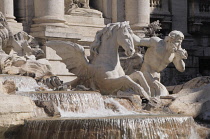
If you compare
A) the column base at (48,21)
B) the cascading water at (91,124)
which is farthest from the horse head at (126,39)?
the column base at (48,21)

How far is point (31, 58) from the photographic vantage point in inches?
859

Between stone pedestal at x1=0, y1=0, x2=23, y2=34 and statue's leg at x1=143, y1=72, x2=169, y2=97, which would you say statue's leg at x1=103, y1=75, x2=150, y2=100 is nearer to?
statue's leg at x1=143, y1=72, x2=169, y2=97

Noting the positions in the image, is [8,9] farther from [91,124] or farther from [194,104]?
[91,124]

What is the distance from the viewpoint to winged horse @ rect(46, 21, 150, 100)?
20.2m

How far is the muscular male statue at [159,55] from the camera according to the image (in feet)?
69.1

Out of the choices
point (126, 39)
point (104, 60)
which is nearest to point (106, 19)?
point (104, 60)

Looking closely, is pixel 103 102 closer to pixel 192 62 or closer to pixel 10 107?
pixel 10 107

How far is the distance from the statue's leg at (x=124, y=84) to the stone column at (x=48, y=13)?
4780mm

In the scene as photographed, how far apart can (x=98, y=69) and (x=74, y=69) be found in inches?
29.4

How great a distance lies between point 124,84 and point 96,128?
5269 mm

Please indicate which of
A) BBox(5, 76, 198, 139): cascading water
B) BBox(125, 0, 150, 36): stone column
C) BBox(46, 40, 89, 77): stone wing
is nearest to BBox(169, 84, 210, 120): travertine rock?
BBox(5, 76, 198, 139): cascading water

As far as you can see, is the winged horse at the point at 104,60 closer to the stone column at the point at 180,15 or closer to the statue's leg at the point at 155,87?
the statue's leg at the point at 155,87

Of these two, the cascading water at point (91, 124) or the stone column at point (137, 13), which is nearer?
the cascading water at point (91, 124)

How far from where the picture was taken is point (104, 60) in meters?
20.4
